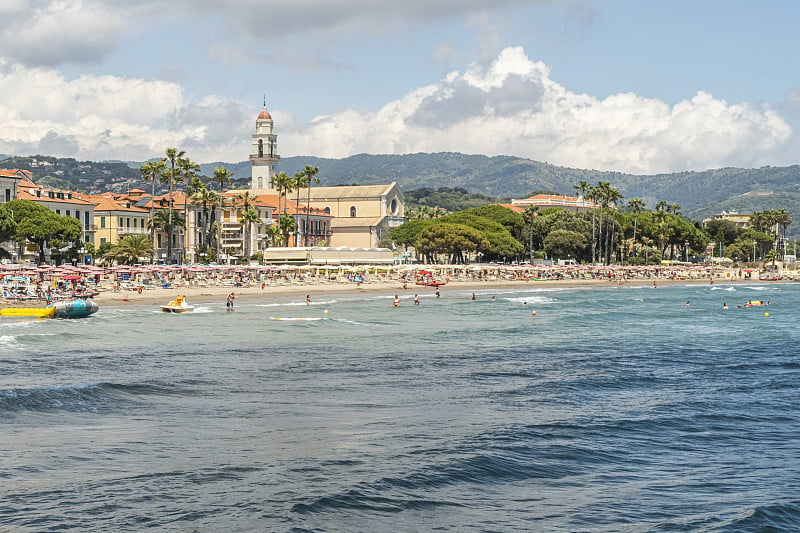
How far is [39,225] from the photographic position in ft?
277

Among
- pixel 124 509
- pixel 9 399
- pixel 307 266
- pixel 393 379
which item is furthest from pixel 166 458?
pixel 307 266

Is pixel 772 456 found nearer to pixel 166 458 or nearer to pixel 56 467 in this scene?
pixel 166 458

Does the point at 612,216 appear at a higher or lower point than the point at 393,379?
higher

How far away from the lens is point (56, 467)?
17.5 m

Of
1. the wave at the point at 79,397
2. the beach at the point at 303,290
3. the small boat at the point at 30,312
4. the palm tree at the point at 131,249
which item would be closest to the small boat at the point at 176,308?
the small boat at the point at 30,312

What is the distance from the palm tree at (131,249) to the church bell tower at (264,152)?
54045mm

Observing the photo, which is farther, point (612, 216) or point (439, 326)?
point (612, 216)

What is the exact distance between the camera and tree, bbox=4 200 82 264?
83438 mm

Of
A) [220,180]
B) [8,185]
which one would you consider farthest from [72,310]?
[8,185]

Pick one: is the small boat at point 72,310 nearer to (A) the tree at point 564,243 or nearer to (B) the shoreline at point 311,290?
(B) the shoreline at point 311,290

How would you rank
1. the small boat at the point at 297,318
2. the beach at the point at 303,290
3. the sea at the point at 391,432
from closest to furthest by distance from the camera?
the sea at the point at 391,432 → the small boat at the point at 297,318 → the beach at the point at 303,290

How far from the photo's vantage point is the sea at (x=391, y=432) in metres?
15.3

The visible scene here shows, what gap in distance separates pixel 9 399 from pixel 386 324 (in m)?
27.6

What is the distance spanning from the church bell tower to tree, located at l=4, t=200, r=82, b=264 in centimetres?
5831
